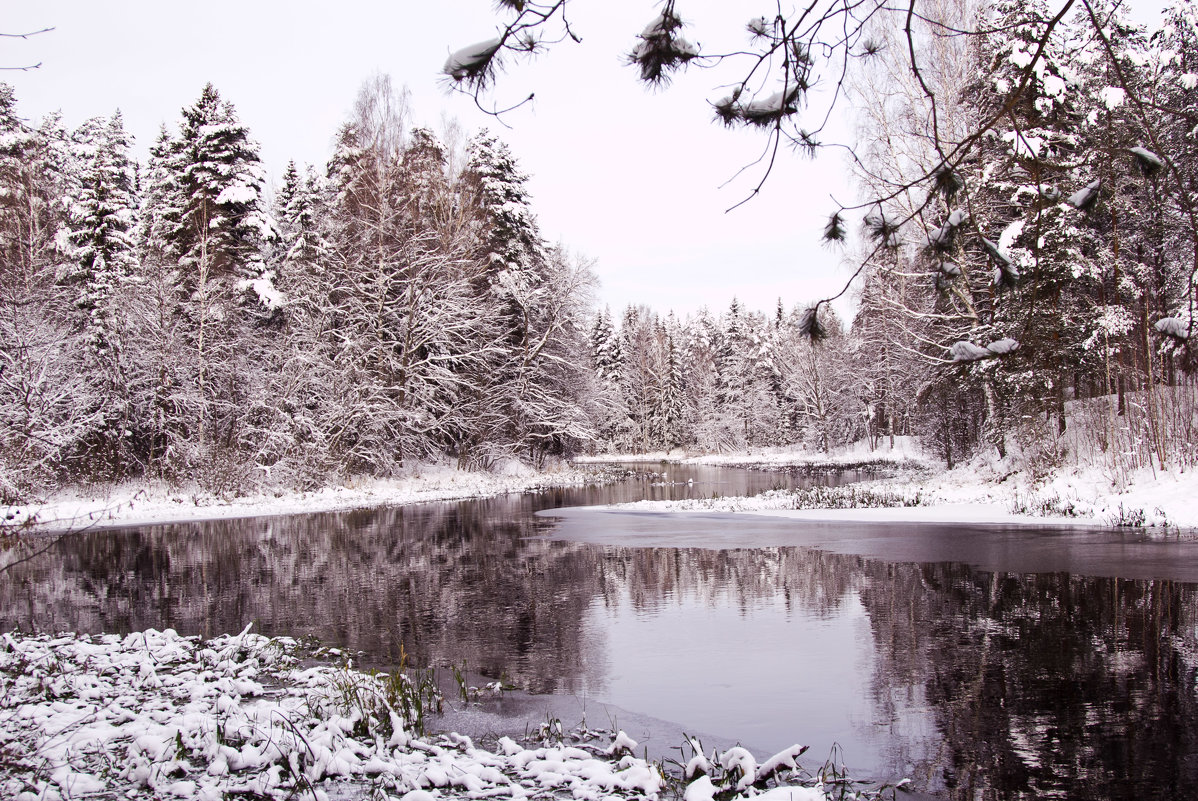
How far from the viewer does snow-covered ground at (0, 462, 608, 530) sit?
2067 cm

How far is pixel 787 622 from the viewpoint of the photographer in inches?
341

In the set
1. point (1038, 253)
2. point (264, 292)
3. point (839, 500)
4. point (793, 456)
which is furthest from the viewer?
point (793, 456)

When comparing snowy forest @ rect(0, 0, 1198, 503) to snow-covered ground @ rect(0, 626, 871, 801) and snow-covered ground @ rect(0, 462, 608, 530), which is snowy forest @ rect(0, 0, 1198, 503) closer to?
snow-covered ground @ rect(0, 462, 608, 530)

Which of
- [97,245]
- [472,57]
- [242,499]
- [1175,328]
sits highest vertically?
[97,245]

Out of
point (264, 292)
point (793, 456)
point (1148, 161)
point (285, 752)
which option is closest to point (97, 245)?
point (264, 292)

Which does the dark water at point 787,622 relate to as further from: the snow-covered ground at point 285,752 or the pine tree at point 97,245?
the pine tree at point 97,245

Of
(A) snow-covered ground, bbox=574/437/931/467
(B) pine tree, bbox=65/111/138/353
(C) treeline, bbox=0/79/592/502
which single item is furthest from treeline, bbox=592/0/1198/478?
(B) pine tree, bbox=65/111/138/353

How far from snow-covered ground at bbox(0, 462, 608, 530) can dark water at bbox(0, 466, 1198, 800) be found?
13.0 feet

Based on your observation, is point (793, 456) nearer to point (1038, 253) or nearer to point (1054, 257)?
point (1054, 257)

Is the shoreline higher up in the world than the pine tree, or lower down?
lower down

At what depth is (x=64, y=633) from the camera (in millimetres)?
8039

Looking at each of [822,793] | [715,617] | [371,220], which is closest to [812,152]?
[822,793]

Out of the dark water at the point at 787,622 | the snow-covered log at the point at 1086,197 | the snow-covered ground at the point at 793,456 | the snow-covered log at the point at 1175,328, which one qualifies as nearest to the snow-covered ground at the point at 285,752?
the dark water at the point at 787,622

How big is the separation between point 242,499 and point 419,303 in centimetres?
1036
